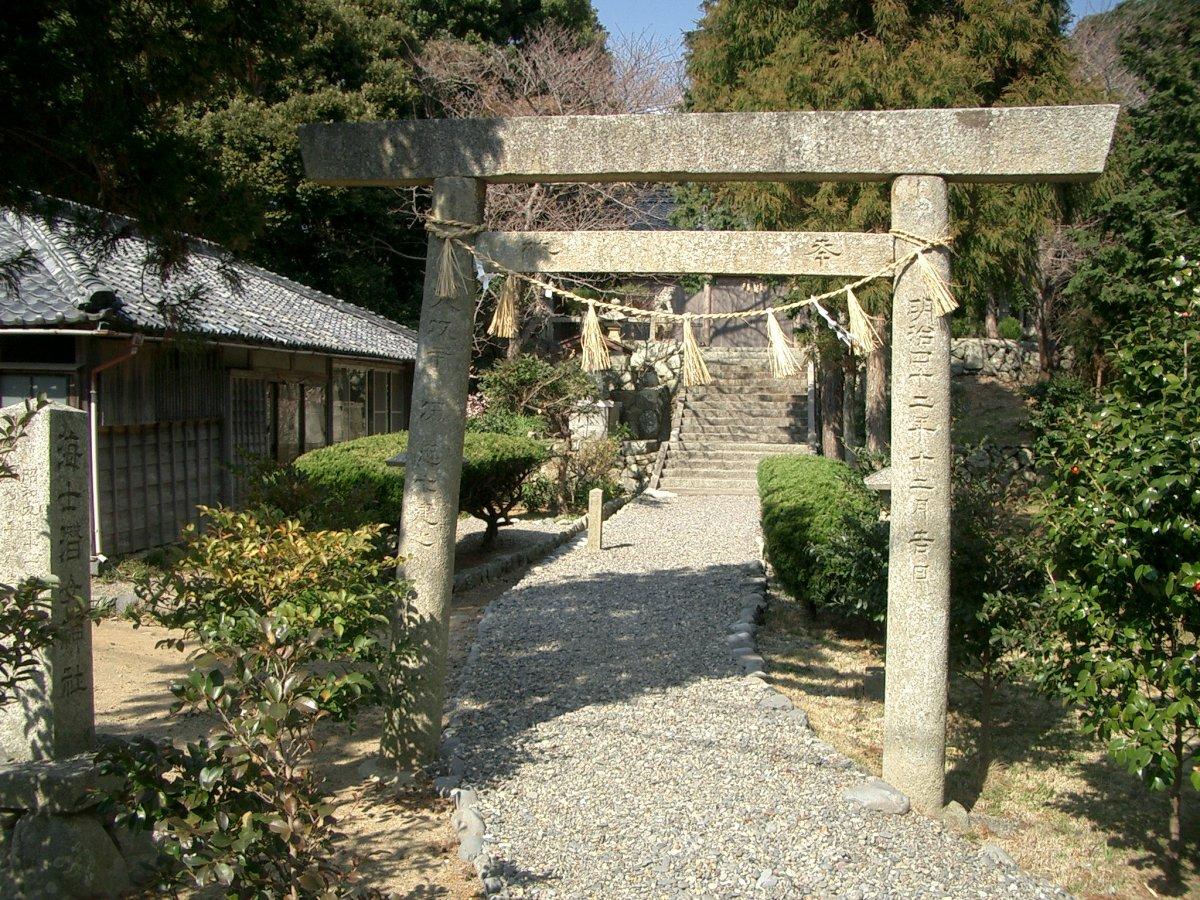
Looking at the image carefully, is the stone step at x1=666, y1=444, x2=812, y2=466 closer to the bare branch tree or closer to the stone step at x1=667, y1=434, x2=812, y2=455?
the stone step at x1=667, y1=434, x2=812, y2=455

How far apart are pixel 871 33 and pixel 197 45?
879 cm

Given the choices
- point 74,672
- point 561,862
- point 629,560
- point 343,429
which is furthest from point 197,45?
point 343,429

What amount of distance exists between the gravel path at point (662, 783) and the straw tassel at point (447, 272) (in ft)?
8.32

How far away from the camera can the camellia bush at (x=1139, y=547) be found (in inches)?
161

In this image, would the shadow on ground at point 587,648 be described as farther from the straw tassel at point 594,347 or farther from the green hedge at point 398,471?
the straw tassel at point 594,347

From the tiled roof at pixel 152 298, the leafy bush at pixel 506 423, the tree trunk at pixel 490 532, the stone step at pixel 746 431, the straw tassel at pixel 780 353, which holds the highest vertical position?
the tiled roof at pixel 152 298

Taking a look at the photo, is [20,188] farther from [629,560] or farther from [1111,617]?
[629,560]

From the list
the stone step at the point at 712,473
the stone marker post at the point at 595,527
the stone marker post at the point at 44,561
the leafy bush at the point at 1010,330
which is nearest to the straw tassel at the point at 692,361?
the stone marker post at the point at 44,561

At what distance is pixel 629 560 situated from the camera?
1230 centimetres

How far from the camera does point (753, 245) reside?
16.3ft

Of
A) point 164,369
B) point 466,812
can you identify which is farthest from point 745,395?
point 466,812

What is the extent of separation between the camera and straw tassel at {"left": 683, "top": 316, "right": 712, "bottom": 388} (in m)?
4.91

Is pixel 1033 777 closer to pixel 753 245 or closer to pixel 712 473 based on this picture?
pixel 753 245

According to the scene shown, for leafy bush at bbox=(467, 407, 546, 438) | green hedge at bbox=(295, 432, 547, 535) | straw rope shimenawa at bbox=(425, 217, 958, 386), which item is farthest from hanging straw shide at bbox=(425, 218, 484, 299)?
leafy bush at bbox=(467, 407, 546, 438)
